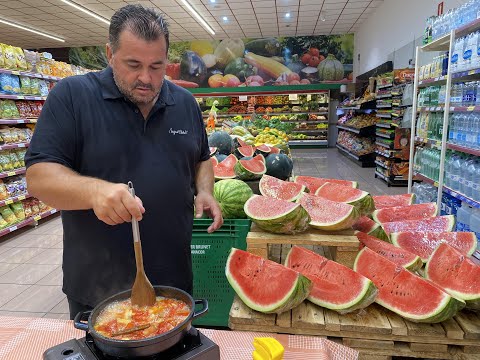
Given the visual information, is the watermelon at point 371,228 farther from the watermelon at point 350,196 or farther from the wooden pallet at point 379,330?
the wooden pallet at point 379,330

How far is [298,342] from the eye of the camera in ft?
4.01

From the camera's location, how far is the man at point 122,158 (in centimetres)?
139

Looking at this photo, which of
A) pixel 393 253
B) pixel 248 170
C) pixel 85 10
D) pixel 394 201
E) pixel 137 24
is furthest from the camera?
pixel 85 10

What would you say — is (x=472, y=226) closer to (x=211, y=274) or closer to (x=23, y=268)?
(x=211, y=274)

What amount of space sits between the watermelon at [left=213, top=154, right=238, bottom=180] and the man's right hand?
6.47 ft

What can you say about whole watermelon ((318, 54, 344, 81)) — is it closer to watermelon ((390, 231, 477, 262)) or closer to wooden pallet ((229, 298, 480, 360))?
watermelon ((390, 231, 477, 262))

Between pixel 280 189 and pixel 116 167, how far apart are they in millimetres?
1246

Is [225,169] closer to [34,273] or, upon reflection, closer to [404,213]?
[404,213]

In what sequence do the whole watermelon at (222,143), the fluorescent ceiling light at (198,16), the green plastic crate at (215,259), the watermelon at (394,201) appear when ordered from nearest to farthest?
the green plastic crate at (215,259)
the watermelon at (394,201)
the whole watermelon at (222,143)
the fluorescent ceiling light at (198,16)

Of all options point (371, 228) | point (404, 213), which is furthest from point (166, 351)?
point (404, 213)

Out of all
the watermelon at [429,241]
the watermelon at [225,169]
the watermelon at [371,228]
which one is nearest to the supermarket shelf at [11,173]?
the watermelon at [225,169]

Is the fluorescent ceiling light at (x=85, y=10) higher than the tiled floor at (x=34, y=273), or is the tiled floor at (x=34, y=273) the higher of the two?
the fluorescent ceiling light at (x=85, y=10)

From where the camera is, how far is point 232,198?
2393 millimetres

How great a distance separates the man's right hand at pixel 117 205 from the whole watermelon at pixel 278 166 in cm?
233
